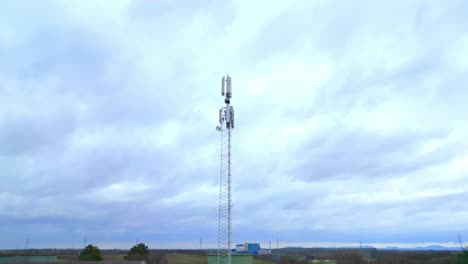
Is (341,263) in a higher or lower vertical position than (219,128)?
lower

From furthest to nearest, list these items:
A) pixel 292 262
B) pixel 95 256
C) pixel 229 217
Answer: pixel 292 262, pixel 95 256, pixel 229 217

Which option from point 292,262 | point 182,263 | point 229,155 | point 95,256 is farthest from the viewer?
point 292,262

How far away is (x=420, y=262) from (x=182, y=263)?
59.0m

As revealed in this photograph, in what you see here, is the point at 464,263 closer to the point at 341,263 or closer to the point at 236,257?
the point at 236,257

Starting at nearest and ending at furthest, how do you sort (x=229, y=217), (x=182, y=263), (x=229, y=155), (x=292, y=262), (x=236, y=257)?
(x=229, y=217) → (x=229, y=155) → (x=236, y=257) → (x=182, y=263) → (x=292, y=262)

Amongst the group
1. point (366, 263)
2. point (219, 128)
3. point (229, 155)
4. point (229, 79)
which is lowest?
point (366, 263)

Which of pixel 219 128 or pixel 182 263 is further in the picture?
pixel 182 263

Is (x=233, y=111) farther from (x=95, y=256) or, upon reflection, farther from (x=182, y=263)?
(x=182, y=263)

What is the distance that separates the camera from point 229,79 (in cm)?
3988

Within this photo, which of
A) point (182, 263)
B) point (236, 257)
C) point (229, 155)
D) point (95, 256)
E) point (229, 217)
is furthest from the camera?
point (182, 263)

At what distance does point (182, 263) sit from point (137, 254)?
709 inches

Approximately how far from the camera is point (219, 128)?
131 ft

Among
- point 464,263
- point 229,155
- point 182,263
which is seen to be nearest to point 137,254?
point 182,263

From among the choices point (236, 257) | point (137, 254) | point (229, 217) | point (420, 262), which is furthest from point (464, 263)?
point (420, 262)
